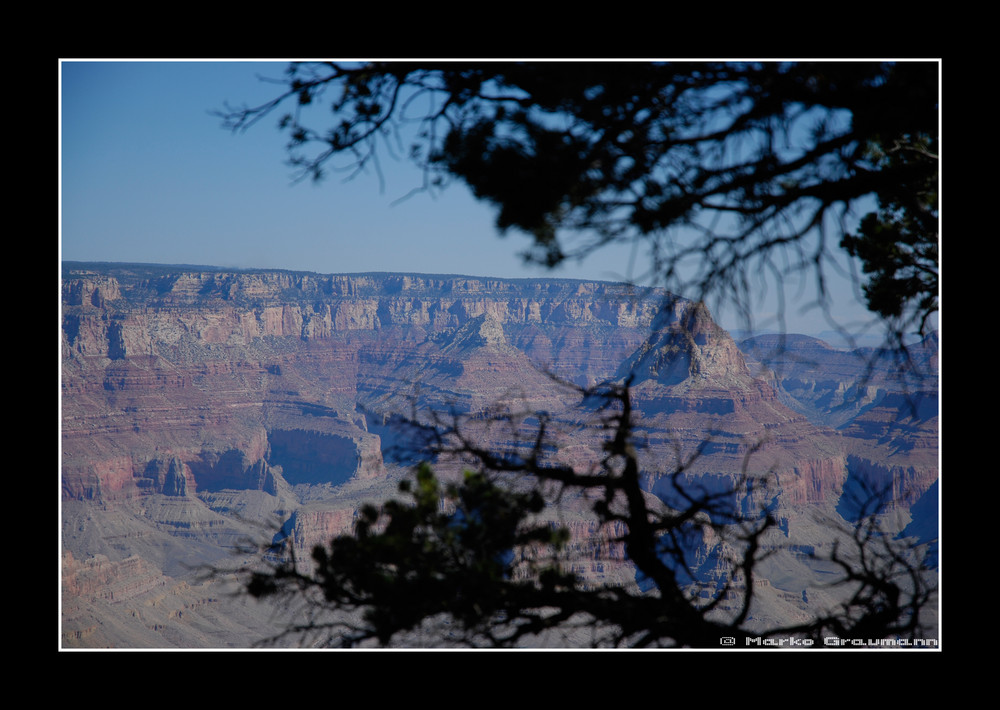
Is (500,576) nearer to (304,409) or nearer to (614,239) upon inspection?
(614,239)

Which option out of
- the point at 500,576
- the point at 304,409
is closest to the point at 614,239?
the point at 500,576

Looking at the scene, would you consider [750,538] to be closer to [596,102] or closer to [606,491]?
[606,491]

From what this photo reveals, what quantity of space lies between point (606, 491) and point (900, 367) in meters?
1.63

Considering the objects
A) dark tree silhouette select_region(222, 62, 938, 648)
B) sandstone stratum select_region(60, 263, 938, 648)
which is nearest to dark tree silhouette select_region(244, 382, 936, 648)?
dark tree silhouette select_region(222, 62, 938, 648)

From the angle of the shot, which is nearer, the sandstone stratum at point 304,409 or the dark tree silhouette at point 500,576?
the dark tree silhouette at point 500,576

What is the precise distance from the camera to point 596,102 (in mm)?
3797

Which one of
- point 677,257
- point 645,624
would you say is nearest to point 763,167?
point 677,257

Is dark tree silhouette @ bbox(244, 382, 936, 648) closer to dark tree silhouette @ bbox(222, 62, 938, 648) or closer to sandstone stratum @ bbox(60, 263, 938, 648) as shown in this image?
dark tree silhouette @ bbox(222, 62, 938, 648)

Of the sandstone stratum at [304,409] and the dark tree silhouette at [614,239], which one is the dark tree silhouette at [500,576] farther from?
the sandstone stratum at [304,409]

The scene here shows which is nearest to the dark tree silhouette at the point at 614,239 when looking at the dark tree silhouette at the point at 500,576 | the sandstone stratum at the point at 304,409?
the dark tree silhouette at the point at 500,576

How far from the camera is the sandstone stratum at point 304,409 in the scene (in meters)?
44.0
